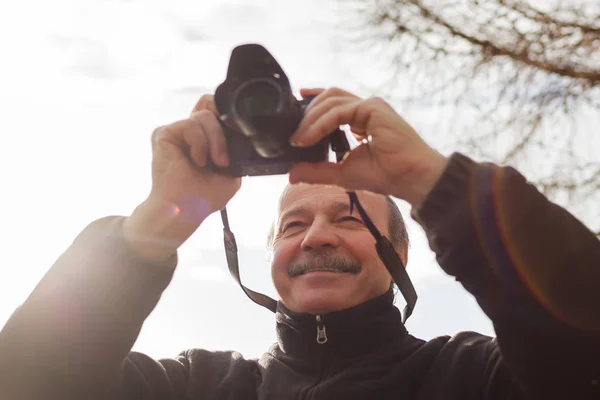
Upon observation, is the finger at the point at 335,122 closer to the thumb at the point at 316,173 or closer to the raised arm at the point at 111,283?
the thumb at the point at 316,173

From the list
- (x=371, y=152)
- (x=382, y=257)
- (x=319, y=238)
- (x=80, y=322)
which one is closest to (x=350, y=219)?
(x=319, y=238)

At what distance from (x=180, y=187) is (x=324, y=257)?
849 mm

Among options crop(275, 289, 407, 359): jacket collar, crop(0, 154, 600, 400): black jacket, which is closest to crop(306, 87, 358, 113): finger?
crop(0, 154, 600, 400): black jacket

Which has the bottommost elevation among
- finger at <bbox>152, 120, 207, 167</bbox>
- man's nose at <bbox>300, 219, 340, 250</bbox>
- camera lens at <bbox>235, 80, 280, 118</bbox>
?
man's nose at <bbox>300, 219, 340, 250</bbox>

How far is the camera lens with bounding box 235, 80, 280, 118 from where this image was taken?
2197 millimetres

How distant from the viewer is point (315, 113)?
2275mm

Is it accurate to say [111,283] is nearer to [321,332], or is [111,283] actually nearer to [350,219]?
[321,332]

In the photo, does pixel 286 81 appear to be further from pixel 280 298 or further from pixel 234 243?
pixel 280 298

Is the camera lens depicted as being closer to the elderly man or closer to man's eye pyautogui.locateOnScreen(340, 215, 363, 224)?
the elderly man

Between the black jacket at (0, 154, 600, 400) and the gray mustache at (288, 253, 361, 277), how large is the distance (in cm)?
17

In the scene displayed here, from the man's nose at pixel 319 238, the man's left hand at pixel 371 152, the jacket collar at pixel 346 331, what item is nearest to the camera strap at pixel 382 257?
the jacket collar at pixel 346 331

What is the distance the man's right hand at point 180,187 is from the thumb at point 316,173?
0.22m

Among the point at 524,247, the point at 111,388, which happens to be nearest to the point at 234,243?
the point at 111,388

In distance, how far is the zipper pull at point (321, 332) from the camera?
9.50ft
